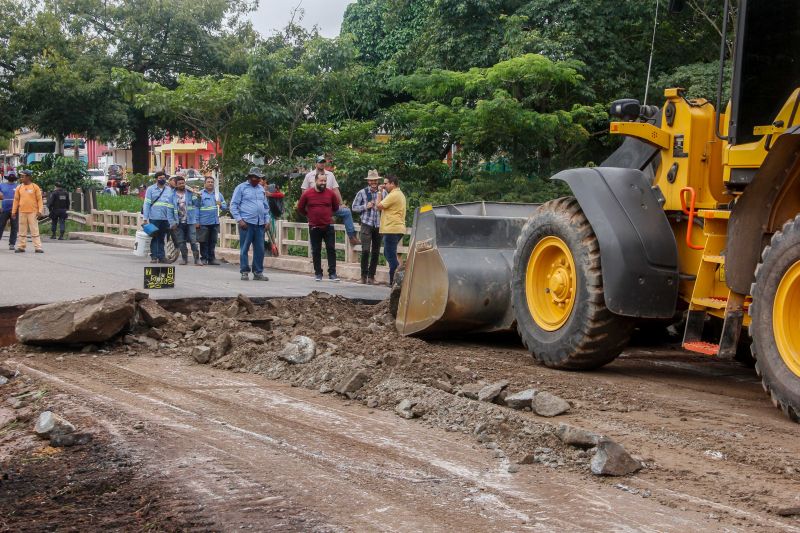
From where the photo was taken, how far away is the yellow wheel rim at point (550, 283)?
25.0 feet

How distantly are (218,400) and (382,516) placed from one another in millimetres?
2814

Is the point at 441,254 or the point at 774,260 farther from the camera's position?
the point at 441,254

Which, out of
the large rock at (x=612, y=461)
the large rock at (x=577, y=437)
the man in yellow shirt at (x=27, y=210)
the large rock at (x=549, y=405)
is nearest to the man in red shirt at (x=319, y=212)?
the man in yellow shirt at (x=27, y=210)

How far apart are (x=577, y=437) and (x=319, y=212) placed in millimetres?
11076

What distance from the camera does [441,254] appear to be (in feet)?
29.8

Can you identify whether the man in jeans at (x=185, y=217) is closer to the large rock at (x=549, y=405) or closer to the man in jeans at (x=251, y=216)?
the man in jeans at (x=251, y=216)

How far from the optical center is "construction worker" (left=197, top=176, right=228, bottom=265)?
18.8 meters

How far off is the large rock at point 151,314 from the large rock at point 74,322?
435mm

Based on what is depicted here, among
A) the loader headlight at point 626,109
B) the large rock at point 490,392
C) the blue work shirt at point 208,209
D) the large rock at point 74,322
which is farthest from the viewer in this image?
the blue work shirt at point 208,209

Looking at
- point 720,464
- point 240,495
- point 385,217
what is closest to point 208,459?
point 240,495

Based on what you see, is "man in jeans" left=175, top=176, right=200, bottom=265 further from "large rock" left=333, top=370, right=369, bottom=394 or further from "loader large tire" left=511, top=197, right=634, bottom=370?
"large rock" left=333, top=370, right=369, bottom=394

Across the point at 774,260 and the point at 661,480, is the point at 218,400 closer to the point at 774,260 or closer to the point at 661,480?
the point at 661,480

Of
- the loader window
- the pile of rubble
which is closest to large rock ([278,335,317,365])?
the pile of rubble

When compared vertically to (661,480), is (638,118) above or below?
above
